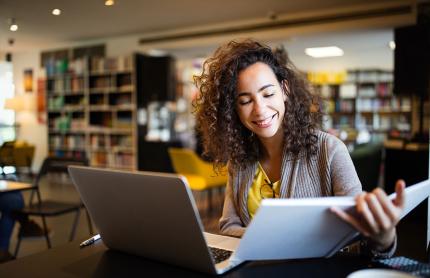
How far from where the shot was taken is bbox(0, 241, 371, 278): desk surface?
92cm

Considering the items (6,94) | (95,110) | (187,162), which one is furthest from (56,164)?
(95,110)

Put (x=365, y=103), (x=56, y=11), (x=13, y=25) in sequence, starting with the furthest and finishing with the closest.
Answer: (x=365, y=103)
(x=56, y=11)
(x=13, y=25)

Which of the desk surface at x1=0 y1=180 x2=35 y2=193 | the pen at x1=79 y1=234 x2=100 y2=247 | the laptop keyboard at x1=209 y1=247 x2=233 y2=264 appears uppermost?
the laptop keyboard at x1=209 y1=247 x2=233 y2=264

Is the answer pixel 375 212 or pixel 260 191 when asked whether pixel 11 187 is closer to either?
pixel 260 191

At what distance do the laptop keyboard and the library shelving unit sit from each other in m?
6.35

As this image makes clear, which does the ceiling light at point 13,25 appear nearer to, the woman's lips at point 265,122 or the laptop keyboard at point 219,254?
the woman's lips at point 265,122

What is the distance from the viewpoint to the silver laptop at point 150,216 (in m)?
0.82

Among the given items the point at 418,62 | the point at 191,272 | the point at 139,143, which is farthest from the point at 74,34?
the point at 191,272

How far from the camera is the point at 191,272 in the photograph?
3.08 ft

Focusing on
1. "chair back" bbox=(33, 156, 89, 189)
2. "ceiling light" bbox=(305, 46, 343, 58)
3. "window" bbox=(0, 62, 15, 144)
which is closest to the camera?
"chair back" bbox=(33, 156, 89, 189)

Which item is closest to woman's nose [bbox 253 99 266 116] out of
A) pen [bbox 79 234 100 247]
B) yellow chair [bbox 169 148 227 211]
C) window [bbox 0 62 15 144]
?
pen [bbox 79 234 100 247]

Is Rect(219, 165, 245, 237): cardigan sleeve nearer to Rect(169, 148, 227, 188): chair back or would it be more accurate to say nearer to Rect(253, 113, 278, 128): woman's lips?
Rect(253, 113, 278, 128): woman's lips

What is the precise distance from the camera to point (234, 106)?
53.7 inches

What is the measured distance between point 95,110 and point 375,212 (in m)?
7.38
